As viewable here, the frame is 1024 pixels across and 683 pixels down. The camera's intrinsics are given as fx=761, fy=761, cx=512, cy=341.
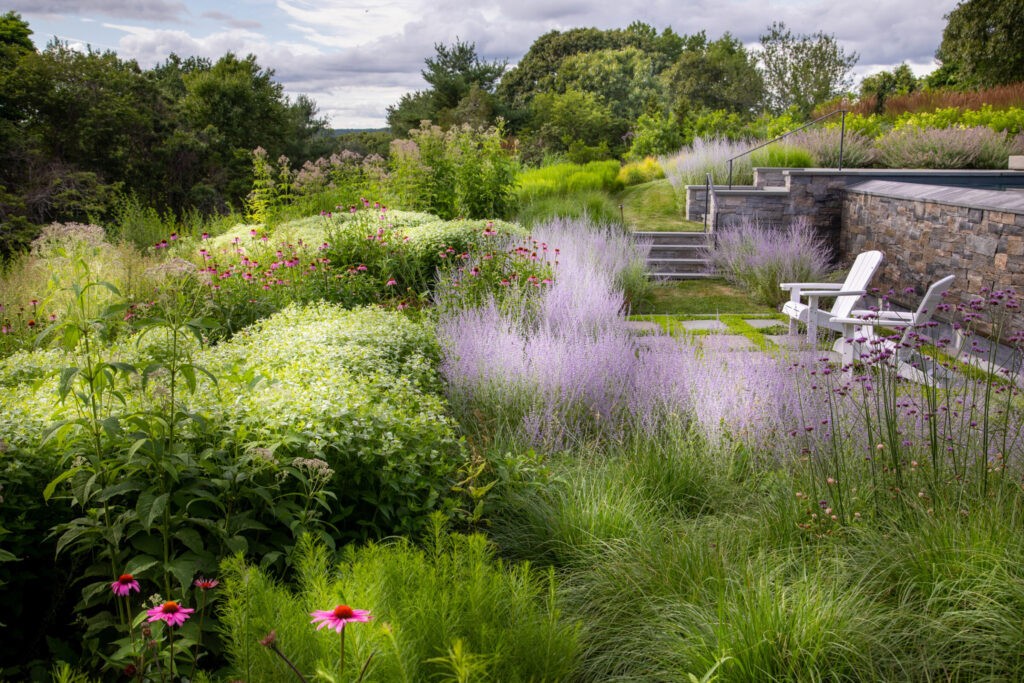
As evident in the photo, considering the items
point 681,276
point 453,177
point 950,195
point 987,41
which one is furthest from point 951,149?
point 987,41

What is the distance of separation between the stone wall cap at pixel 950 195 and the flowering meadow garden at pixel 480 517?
12.7 feet

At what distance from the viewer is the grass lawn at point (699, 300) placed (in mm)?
8414

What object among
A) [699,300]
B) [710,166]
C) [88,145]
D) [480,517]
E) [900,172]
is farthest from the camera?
[88,145]

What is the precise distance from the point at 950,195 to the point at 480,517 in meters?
7.06

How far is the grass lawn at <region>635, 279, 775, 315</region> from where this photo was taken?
841cm

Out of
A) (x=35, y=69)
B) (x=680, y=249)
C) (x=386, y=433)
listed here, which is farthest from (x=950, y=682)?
(x=35, y=69)

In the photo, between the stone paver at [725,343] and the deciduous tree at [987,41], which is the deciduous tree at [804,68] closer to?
the deciduous tree at [987,41]

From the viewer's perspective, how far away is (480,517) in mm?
3076

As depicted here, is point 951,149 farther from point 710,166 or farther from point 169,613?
point 169,613

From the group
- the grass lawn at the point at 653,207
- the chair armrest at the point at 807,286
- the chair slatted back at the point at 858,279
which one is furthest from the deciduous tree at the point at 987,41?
the chair armrest at the point at 807,286

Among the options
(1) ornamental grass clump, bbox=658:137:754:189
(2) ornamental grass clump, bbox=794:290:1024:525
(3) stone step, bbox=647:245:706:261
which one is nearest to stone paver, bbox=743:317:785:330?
(3) stone step, bbox=647:245:706:261

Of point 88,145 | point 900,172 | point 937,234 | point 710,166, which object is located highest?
point 88,145

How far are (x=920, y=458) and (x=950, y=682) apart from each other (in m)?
1.09

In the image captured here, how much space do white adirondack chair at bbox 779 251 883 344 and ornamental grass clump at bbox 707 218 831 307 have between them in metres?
1.34
